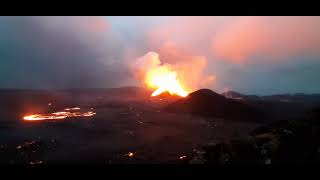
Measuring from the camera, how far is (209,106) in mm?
17891

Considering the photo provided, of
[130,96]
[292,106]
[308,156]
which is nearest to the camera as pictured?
[308,156]

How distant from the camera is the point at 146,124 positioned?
12305 mm

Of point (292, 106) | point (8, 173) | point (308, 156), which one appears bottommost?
point (308, 156)

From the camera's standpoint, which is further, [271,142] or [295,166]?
[271,142]

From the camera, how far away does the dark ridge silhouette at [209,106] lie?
15694mm

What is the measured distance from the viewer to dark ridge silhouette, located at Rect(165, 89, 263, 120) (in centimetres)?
1569

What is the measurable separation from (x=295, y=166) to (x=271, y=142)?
3.64 meters
